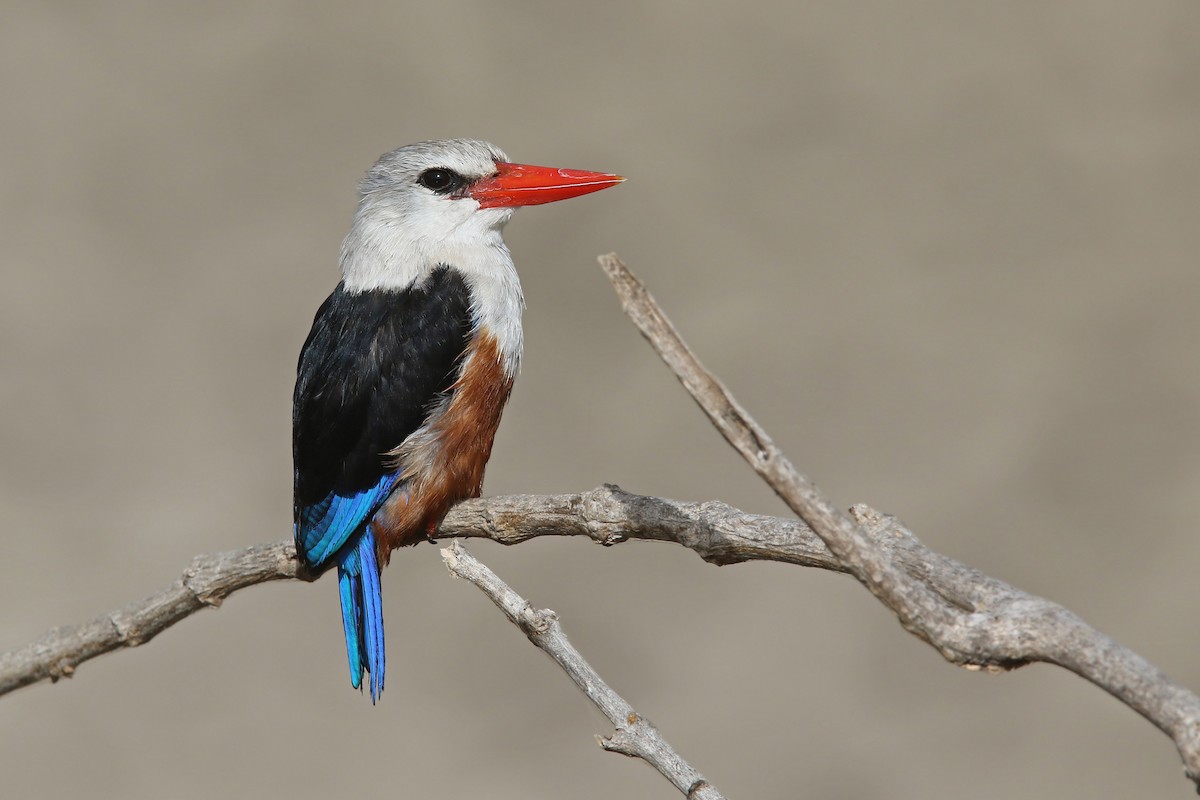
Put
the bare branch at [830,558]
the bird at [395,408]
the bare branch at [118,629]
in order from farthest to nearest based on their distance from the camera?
the bird at [395,408], the bare branch at [118,629], the bare branch at [830,558]

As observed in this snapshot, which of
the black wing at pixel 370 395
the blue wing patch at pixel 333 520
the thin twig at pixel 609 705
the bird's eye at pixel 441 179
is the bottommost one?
the thin twig at pixel 609 705

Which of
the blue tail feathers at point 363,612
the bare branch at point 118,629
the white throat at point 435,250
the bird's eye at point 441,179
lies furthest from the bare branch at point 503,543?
the bird's eye at point 441,179

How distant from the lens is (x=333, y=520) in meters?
2.20

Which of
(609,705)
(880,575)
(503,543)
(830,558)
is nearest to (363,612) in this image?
(503,543)

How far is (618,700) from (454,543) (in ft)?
1.18

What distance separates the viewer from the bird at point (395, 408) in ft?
7.36

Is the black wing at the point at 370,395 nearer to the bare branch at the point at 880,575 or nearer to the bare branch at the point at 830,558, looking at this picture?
the bare branch at the point at 830,558

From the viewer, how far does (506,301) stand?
7.93ft

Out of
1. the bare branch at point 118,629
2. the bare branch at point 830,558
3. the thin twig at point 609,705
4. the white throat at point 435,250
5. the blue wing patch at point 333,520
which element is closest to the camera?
the bare branch at point 830,558

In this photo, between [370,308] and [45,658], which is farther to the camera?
[370,308]

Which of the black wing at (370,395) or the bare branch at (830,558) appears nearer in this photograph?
the bare branch at (830,558)

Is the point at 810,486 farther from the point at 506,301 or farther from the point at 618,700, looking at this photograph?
the point at 506,301

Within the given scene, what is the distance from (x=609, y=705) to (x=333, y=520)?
39.6 inches

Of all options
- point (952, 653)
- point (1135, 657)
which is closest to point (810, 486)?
point (952, 653)
